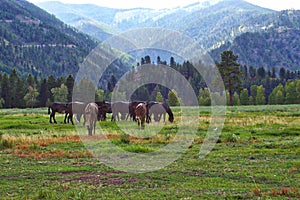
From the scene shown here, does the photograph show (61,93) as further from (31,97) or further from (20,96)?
(20,96)

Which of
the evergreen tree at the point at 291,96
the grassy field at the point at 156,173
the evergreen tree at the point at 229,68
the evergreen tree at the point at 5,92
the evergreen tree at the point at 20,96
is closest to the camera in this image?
the grassy field at the point at 156,173

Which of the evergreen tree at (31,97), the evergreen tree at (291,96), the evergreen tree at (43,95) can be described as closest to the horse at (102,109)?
the evergreen tree at (31,97)

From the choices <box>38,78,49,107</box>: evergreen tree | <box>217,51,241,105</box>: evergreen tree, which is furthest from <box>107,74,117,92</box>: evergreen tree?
<box>217,51,241,105</box>: evergreen tree

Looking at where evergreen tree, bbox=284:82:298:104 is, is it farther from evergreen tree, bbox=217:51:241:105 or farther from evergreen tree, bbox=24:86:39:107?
evergreen tree, bbox=24:86:39:107

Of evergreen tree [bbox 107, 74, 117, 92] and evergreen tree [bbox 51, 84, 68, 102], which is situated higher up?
evergreen tree [bbox 107, 74, 117, 92]

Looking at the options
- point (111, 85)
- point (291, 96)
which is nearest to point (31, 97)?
point (111, 85)

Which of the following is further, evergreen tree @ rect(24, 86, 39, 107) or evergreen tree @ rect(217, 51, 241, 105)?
evergreen tree @ rect(24, 86, 39, 107)

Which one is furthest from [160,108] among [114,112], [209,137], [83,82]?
[83,82]

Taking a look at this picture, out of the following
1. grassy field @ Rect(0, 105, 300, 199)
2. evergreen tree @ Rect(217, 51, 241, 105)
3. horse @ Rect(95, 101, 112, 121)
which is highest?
evergreen tree @ Rect(217, 51, 241, 105)

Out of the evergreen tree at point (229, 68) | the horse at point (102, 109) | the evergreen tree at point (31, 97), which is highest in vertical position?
the evergreen tree at point (229, 68)

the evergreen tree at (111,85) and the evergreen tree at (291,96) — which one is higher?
the evergreen tree at (111,85)

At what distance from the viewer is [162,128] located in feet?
97.9

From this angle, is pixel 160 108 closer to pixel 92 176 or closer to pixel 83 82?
pixel 92 176

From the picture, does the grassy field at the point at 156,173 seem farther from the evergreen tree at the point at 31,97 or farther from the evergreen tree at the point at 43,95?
the evergreen tree at the point at 43,95
